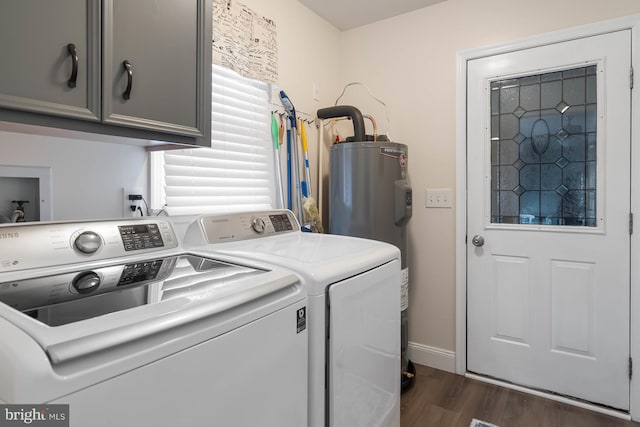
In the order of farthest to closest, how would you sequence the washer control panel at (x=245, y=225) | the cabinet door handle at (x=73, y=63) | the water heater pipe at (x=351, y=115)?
the water heater pipe at (x=351, y=115), the washer control panel at (x=245, y=225), the cabinet door handle at (x=73, y=63)

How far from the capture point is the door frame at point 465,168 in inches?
76.2

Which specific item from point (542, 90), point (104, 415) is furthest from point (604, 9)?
point (104, 415)

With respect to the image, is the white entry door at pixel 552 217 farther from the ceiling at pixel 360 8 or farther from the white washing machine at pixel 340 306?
the white washing machine at pixel 340 306

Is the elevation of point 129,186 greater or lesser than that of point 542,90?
lesser

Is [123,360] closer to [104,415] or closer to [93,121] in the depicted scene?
[104,415]

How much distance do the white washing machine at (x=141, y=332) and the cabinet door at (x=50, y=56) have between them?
1.12 feet

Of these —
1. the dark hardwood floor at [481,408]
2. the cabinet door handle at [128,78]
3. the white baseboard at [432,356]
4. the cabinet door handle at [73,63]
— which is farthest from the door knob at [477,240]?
the cabinet door handle at [73,63]

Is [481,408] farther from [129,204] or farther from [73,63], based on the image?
[73,63]

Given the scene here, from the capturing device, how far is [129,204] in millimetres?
1500

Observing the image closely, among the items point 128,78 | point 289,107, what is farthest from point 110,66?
point 289,107

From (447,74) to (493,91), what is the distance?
321mm

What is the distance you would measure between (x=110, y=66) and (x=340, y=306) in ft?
3.22

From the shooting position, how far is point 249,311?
80cm

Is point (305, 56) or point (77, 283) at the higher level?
point (305, 56)
